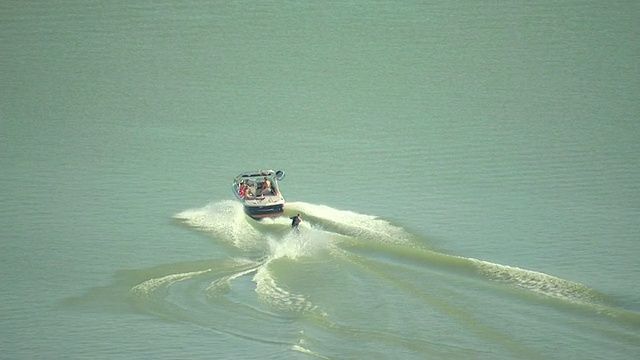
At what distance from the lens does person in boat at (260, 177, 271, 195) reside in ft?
84.8

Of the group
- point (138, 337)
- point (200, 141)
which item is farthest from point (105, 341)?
point (200, 141)

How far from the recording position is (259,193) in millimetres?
25953

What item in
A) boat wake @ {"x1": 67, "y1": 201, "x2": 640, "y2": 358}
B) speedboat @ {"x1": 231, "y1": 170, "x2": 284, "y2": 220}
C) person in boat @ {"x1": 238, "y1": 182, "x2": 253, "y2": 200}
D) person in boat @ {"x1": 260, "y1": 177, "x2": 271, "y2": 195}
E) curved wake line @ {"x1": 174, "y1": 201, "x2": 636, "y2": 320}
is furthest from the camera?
person in boat @ {"x1": 260, "y1": 177, "x2": 271, "y2": 195}

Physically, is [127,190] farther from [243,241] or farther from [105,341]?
[105,341]

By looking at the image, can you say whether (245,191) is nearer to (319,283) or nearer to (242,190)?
(242,190)

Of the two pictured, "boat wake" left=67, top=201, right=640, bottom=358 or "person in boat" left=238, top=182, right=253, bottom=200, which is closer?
"boat wake" left=67, top=201, right=640, bottom=358

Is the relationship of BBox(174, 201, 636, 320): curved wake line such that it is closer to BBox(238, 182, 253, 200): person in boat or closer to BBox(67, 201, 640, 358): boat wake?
BBox(67, 201, 640, 358): boat wake

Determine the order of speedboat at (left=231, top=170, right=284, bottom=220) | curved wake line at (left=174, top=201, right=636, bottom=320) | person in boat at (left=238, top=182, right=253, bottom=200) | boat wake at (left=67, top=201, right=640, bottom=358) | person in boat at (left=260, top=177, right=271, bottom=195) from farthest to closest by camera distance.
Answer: person in boat at (left=260, top=177, right=271, bottom=195), person in boat at (left=238, top=182, right=253, bottom=200), speedboat at (left=231, top=170, right=284, bottom=220), curved wake line at (left=174, top=201, right=636, bottom=320), boat wake at (left=67, top=201, right=640, bottom=358)

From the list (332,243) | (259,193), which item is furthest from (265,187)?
(332,243)

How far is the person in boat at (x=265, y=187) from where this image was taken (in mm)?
25859

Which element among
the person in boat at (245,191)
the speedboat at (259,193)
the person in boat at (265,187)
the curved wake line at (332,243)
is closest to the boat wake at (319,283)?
the curved wake line at (332,243)

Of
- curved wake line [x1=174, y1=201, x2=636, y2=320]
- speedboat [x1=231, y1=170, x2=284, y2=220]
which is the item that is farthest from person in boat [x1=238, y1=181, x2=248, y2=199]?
curved wake line [x1=174, y1=201, x2=636, y2=320]

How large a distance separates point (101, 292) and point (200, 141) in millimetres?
11094

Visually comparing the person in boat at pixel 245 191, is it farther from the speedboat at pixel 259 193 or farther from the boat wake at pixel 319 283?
the boat wake at pixel 319 283
